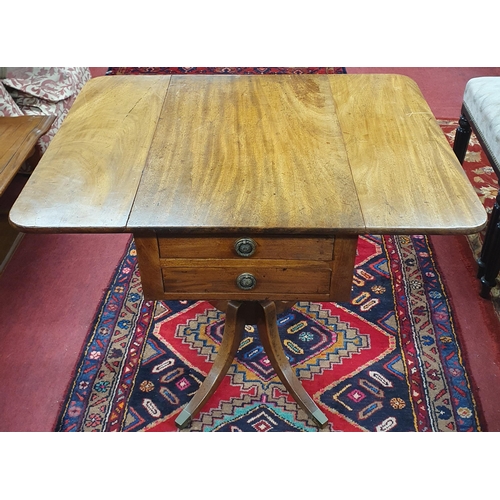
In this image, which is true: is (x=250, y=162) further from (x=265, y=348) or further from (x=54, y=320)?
(x=54, y=320)

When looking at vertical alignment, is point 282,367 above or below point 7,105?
below

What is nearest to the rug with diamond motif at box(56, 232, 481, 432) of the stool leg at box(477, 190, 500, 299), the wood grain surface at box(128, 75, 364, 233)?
the stool leg at box(477, 190, 500, 299)

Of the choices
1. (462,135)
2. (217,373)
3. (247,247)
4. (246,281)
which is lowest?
(217,373)

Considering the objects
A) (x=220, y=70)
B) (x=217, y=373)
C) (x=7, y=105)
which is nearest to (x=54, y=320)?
(x=217, y=373)

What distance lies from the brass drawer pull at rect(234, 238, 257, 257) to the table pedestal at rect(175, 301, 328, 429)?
1.31ft

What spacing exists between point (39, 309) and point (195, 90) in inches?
41.3

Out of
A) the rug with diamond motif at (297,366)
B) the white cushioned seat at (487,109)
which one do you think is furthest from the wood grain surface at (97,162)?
the white cushioned seat at (487,109)

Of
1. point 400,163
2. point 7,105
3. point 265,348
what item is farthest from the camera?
point 7,105

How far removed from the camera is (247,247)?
121 centimetres

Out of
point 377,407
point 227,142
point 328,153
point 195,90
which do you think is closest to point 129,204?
point 227,142

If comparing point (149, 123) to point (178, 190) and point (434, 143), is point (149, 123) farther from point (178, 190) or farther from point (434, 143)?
Answer: point (434, 143)

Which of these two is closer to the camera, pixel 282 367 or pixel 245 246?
pixel 245 246

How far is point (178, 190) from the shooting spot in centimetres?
125

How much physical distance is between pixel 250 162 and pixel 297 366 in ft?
Result: 2.71
